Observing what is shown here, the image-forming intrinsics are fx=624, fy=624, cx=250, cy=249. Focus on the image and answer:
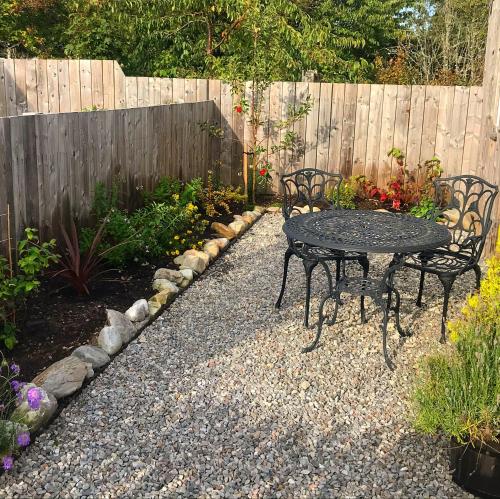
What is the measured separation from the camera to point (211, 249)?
600cm

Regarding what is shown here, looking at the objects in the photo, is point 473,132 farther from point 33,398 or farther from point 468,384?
point 33,398

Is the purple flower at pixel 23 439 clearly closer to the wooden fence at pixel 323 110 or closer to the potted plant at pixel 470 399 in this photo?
the potted plant at pixel 470 399

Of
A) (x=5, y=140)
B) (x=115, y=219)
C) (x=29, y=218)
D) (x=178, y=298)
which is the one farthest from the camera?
(x=115, y=219)

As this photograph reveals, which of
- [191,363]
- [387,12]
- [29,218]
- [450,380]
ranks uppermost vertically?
[387,12]

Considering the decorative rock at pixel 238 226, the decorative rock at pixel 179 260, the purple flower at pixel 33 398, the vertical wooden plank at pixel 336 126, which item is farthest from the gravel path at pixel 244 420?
the vertical wooden plank at pixel 336 126

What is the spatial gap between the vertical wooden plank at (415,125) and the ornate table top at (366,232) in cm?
367

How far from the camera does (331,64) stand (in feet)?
37.1

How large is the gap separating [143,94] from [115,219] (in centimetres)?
398

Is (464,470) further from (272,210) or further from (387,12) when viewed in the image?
(387,12)

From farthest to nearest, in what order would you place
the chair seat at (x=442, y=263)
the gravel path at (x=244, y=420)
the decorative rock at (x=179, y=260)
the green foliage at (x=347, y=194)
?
the green foliage at (x=347, y=194), the decorative rock at (x=179, y=260), the chair seat at (x=442, y=263), the gravel path at (x=244, y=420)

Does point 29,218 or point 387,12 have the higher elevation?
point 387,12

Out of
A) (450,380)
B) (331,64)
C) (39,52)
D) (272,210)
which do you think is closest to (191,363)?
(450,380)

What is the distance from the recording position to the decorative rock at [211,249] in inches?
233

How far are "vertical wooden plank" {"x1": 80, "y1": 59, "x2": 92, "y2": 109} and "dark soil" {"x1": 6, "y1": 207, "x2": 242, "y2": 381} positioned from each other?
15.6ft
